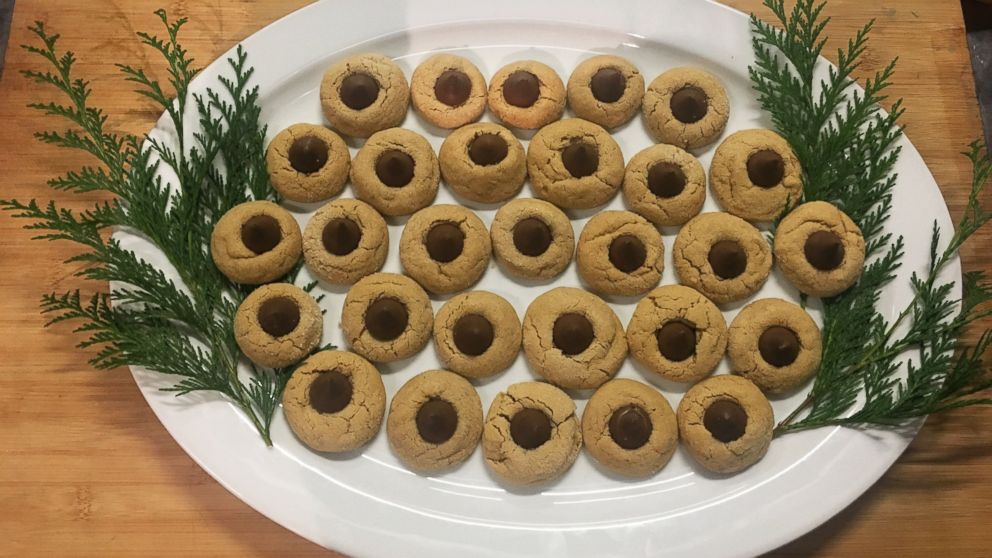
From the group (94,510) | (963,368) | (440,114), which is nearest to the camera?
(963,368)

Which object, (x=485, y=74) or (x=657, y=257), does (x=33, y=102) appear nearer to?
(x=485, y=74)

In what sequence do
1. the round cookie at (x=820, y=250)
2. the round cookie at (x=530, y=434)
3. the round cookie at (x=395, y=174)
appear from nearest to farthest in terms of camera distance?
the round cookie at (x=530, y=434) < the round cookie at (x=820, y=250) < the round cookie at (x=395, y=174)

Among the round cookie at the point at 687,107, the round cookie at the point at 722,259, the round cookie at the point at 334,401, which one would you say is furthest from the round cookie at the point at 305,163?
the round cookie at the point at 722,259

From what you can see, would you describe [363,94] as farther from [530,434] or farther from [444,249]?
[530,434]

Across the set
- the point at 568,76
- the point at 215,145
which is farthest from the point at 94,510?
the point at 568,76

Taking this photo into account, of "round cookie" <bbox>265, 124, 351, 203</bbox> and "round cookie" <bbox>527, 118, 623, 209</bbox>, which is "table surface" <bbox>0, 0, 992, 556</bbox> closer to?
"round cookie" <bbox>265, 124, 351, 203</bbox>

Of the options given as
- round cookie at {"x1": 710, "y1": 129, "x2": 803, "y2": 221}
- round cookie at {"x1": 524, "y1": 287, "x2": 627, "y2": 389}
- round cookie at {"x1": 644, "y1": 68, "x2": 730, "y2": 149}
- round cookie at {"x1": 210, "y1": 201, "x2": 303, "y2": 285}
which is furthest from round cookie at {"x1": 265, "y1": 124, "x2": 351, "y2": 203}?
round cookie at {"x1": 710, "y1": 129, "x2": 803, "y2": 221}

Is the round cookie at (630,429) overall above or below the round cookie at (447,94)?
below

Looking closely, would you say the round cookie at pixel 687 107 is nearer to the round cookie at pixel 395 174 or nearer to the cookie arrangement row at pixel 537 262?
the cookie arrangement row at pixel 537 262
